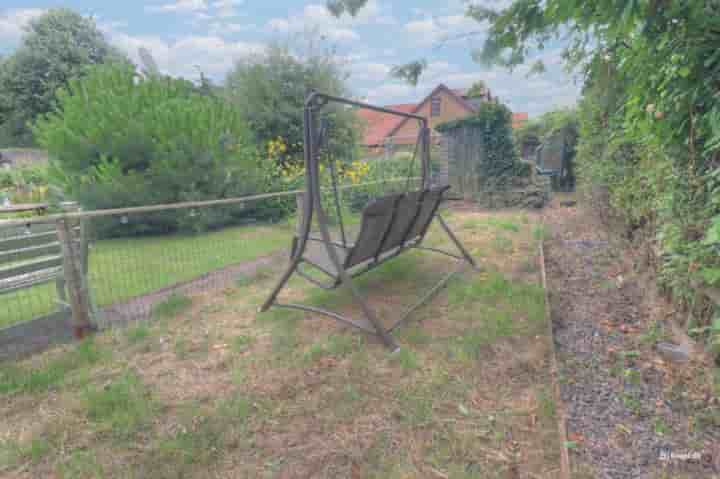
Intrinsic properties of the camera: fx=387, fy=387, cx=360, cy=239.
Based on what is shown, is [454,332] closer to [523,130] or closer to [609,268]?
[609,268]

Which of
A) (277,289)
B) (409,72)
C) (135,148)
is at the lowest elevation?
(277,289)

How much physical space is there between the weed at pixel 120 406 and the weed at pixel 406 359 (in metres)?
1.38

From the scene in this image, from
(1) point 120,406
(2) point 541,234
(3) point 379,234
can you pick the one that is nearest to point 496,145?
(2) point 541,234

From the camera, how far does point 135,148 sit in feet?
21.6

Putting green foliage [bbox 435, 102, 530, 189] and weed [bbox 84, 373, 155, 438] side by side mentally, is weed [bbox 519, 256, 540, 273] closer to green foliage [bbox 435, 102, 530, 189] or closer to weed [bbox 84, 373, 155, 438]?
weed [bbox 84, 373, 155, 438]

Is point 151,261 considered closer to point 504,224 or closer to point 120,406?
point 120,406

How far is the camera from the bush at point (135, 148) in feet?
20.9

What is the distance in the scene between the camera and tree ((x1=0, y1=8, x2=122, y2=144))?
84.9 feet

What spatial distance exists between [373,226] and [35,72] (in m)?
34.1

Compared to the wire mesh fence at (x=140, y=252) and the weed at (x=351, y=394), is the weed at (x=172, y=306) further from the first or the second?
the weed at (x=351, y=394)

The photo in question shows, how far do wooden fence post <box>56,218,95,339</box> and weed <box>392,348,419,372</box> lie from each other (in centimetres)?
229

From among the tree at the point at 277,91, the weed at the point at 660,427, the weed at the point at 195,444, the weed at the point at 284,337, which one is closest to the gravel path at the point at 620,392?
the weed at the point at 660,427

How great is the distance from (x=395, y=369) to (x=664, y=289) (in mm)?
1976

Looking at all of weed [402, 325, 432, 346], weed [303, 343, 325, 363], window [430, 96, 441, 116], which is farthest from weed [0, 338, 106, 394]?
window [430, 96, 441, 116]
